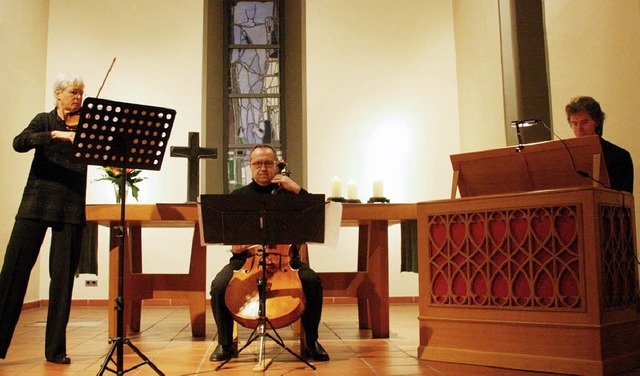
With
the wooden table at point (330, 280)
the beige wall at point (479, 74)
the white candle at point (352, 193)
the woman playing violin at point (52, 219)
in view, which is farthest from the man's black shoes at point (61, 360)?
the beige wall at point (479, 74)

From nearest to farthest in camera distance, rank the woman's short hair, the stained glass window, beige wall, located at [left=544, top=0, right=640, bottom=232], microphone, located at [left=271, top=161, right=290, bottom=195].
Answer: the woman's short hair → microphone, located at [left=271, top=161, right=290, bottom=195] → beige wall, located at [left=544, top=0, right=640, bottom=232] → the stained glass window

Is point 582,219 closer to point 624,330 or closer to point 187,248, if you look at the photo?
point 624,330

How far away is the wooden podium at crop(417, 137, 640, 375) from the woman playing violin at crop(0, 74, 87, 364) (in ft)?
6.93

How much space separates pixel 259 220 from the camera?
11.3ft

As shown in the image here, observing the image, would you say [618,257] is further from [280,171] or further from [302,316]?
[280,171]

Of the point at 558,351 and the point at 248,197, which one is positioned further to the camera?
the point at 248,197

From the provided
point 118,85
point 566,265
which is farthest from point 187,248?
point 566,265

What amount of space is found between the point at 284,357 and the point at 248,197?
1.08 metres

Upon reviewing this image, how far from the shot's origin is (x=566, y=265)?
3141 mm

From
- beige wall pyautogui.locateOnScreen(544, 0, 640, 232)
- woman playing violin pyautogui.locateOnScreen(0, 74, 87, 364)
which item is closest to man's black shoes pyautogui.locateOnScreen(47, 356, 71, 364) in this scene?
woman playing violin pyautogui.locateOnScreen(0, 74, 87, 364)

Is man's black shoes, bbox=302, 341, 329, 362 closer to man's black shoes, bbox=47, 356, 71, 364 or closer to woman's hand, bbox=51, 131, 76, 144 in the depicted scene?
man's black shoes, bbox=47, 356, 71, 364

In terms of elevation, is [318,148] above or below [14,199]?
above

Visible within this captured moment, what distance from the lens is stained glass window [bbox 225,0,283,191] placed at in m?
7.77

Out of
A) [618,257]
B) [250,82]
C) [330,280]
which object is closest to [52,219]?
[330,280]
